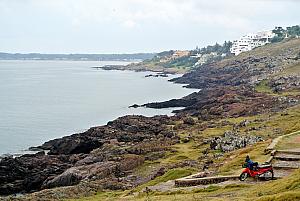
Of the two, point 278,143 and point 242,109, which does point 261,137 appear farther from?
point 242,109

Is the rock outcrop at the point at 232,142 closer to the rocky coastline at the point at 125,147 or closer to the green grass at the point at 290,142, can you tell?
the rocky coastline at the point at 125,147

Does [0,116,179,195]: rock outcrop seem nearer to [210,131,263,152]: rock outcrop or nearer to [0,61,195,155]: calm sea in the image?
[210,131,263,152]: rock outcrop

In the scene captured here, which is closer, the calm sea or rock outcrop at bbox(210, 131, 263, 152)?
rock outcrop at bbox(210, 131, 263, 152)

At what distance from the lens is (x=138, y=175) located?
43156 mm

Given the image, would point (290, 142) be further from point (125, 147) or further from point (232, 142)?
point (125, 147)

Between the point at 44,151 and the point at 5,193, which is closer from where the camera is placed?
the point at 5,193

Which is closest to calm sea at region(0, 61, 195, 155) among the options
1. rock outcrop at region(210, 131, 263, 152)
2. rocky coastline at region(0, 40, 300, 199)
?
rocky coastline at region(0, 40, 300, 199)

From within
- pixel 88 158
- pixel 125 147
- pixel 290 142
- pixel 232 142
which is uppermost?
pixel 290 142

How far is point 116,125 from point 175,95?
64.3 m

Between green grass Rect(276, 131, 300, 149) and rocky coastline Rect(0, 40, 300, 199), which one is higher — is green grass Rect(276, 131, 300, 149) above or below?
above

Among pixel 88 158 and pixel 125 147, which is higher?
pixel 125 147

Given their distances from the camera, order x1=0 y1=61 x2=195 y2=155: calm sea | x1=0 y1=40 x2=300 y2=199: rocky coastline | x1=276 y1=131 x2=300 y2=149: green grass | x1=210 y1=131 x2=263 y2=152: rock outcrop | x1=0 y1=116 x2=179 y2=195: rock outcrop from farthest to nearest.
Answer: x1=0 y1=61 x2=195 y2=155: calm sea → x1=210 y1=131 x2=263 y2=152: rock outcrop → x1=0 y1=116 x2=179 y2=195: rock outcrop → x1=0 y1=40 x2=300 y2=199: rocky coastline → x1=276 y1=131 x2=300 y2=149: green grass

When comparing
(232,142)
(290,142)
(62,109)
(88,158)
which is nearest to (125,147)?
(88,158)

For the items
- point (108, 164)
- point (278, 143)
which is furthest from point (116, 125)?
point (278, 143)
